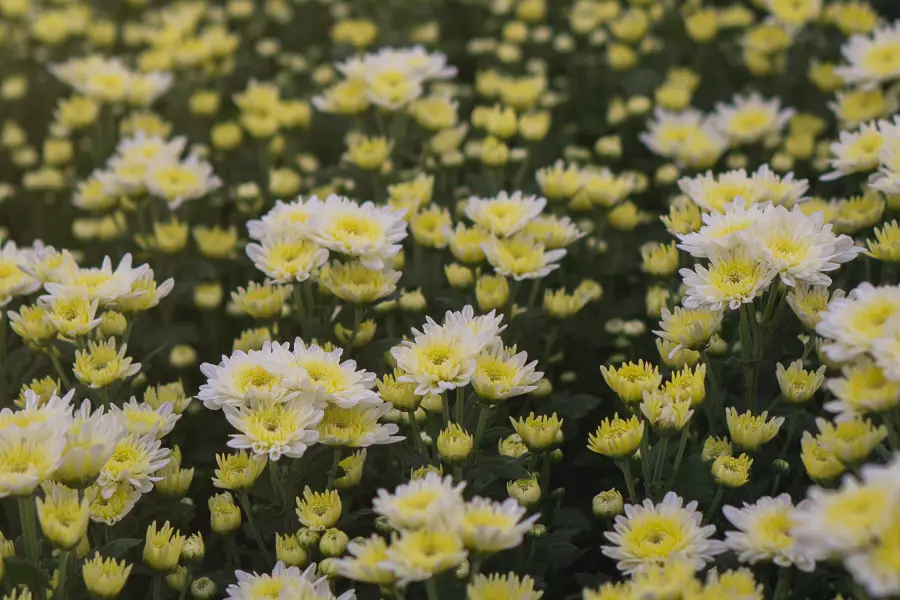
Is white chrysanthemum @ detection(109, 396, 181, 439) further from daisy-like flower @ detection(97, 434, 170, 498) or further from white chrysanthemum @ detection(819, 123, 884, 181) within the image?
white chrysanthemum @ detection(819, 123, 884, 181)

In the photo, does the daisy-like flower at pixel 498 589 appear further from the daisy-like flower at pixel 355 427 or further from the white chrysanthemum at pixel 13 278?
the white chrysanthemum at pixel 13 278

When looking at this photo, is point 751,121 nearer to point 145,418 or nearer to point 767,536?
point 767,536

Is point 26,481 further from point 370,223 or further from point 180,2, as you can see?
point 180,2

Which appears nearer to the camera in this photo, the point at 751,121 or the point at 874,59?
the point at 874,59

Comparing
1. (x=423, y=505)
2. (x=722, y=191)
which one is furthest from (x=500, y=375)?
(x=722, y=191)

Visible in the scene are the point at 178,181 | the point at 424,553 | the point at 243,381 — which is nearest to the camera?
the point at 424,553

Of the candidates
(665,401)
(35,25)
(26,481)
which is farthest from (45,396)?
(35,25)

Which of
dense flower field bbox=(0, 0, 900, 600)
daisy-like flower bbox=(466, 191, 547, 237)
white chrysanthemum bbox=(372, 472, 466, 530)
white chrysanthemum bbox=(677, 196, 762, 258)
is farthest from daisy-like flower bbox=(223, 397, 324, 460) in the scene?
white chrysanthemum bbox=(677, 196, 762, 258)
